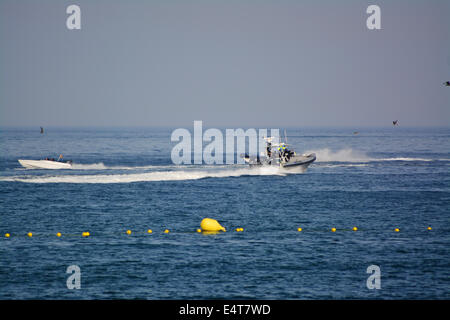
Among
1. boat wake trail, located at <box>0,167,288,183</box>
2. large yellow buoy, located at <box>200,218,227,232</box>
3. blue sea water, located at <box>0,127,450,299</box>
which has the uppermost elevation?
boat wake trail, located at <box>0,167,288,183</box>

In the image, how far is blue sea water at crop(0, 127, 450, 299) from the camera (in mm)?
34531

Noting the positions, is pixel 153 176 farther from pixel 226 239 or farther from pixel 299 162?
pixel 226 239

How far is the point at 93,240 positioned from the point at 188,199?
26265 millimetres

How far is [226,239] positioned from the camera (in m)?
47.3

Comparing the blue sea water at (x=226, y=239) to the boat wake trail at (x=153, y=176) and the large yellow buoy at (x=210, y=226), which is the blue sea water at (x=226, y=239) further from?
the large yellow buoy at (x=210, y=226)

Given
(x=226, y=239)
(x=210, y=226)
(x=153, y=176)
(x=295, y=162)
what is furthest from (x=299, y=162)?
(x=226, y=239)

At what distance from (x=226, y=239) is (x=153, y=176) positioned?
54148 millimetres

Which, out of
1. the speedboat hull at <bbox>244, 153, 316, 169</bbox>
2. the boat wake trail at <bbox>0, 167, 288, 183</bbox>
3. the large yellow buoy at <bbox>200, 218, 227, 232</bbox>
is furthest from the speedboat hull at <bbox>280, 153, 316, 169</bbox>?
the large yellow buoy at <bbox>200, 218, 227, 232</bbox>

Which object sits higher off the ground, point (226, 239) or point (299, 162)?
point (299, 162)

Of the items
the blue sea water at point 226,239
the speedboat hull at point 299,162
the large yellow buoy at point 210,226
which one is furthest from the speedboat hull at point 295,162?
the large yellow buoy at point 210,226

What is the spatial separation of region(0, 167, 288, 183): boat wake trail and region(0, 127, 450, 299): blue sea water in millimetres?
1058

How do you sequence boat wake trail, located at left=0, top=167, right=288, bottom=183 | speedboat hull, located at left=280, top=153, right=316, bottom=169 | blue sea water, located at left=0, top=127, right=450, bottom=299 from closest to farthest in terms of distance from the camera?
blue sea water, located at left=0, top=127, right=450, bottom=299
boat wake trail, located at left=0, top=167, right=288, bottom=183
speedboat hull, located at left=280, top=153, right=316, bottom=169

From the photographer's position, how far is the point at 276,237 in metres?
48.1

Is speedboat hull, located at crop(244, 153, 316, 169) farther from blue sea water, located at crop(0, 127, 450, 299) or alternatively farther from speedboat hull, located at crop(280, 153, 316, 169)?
blue sea water, located at crop(0, 127, 450, 299)
